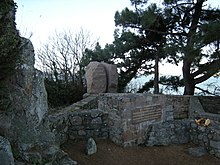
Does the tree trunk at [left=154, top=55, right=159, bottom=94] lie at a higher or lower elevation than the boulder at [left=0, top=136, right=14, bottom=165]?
→ higher

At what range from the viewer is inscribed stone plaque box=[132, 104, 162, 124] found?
4422 millimetres

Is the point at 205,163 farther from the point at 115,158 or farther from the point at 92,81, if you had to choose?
the point at 92,81

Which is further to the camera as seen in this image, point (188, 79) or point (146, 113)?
point (188, 79)

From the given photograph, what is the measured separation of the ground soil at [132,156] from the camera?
3.68m

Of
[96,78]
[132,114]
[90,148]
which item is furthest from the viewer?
[96,78]

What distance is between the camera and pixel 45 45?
10.3m

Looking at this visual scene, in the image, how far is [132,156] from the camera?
399 centimetres

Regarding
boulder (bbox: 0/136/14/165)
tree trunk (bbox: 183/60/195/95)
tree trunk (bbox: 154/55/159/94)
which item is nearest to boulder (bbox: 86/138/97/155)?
boulder (bbox: 0/136/14/165)

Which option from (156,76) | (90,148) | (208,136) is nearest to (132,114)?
(90,148)

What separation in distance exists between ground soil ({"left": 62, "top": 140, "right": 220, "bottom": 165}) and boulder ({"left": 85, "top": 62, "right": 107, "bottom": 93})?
3498mm

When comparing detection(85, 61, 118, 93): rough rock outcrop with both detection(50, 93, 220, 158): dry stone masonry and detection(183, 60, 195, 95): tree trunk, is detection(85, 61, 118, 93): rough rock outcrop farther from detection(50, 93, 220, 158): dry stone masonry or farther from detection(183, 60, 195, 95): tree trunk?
detection(50, 93, 220, 158): dry stone masonry

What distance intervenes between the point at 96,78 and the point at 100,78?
18 centimetres

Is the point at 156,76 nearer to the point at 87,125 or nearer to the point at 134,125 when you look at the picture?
the point at 134,125

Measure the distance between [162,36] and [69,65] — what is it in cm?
482
